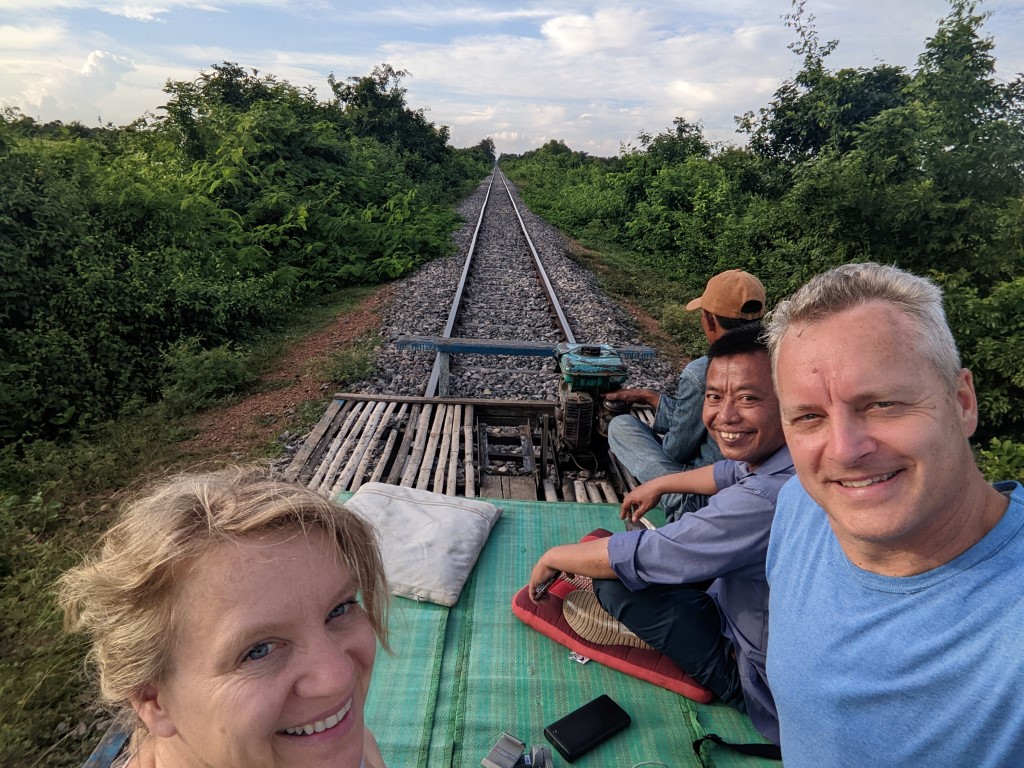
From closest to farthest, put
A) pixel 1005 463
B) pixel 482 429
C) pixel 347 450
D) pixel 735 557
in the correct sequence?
pixel 735 557
pixel 1005 463
pixel 347 450
pixel 482 429

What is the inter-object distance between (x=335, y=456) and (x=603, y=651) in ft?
8.21

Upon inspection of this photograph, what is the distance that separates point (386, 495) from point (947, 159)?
22.6 feet

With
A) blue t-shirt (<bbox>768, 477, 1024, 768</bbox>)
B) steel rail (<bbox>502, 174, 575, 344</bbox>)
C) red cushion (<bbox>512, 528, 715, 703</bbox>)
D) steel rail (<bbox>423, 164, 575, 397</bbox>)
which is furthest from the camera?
steel rail (<bbox>502, 174, 575, 344</bbox>)

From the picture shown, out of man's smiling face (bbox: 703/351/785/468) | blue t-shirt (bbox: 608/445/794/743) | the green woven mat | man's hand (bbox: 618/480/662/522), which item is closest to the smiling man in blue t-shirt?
blue t-shirt (bbox: 608/445/794/743)

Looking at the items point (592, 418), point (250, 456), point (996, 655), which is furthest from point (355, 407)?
point (996, 655)

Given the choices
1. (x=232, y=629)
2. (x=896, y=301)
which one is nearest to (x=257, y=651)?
(x=232, y=629)

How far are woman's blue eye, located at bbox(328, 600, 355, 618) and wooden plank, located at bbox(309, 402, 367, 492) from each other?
2698mm

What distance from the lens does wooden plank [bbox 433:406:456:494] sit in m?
4.08

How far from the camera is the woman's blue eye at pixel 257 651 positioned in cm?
100

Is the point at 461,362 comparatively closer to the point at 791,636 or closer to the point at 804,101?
the point at 791,636

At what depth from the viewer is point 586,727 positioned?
226 cm

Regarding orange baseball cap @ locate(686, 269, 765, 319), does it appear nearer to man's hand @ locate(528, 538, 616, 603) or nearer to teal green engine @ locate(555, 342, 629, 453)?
teal green engine @ locate(555, 342, 629, 453)

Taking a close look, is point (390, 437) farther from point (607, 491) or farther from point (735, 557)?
point (735, 557)

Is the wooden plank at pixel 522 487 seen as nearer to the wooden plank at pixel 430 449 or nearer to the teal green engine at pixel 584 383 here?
the teal green engine at pixel 584 383
